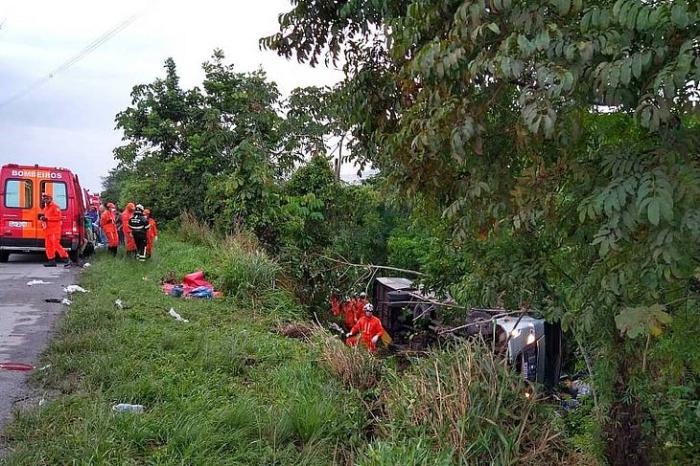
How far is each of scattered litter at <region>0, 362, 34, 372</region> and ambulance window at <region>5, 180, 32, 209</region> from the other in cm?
1027

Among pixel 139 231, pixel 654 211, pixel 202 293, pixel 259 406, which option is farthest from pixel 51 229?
pixel 654 211

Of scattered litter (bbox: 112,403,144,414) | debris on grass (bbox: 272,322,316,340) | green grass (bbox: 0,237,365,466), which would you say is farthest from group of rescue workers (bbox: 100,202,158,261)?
scattered litter (bbox: 112,403,144,414)

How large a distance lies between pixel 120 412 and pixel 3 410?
0.99m

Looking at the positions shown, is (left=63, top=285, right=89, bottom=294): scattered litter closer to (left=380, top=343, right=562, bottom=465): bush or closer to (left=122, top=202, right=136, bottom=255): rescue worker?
(left=122, top=202, right=136, bottom=255): rescue worker

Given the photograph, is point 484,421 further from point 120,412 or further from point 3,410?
point 3,410

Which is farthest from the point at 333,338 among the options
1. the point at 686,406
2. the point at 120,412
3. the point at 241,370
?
the point at 686,406

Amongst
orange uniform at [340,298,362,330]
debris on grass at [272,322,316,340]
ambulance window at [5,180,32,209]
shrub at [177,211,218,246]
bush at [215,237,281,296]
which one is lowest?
orange uniform at [340,298,362,330]

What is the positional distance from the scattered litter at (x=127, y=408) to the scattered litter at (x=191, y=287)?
234 inches

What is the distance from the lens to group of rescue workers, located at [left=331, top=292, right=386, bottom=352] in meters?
10.7

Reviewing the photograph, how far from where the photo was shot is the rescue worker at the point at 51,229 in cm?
1475

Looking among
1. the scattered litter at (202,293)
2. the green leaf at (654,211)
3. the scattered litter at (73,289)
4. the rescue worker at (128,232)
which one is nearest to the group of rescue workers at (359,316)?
the scattered litter at (202,293)

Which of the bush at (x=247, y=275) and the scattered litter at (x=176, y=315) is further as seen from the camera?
the bush at (x=247, y=275)

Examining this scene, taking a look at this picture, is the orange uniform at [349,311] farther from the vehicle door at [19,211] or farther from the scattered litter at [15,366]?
the vehicle door at [19,211]

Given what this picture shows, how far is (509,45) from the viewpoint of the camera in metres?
2.80
